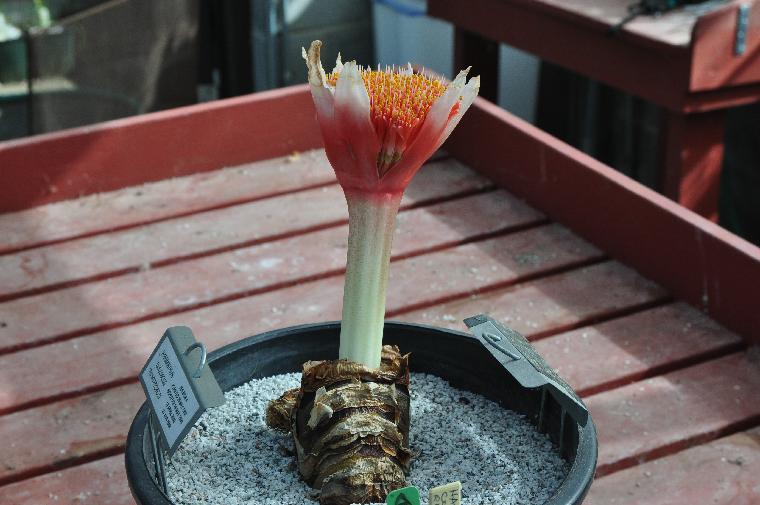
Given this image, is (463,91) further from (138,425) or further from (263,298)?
(263,298)

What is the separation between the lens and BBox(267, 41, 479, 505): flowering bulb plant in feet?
3.15

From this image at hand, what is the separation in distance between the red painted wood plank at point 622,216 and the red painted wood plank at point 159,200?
0.31 meters

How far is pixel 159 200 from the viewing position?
1976 millimetres

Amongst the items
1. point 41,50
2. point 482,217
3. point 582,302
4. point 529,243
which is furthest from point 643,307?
point 41,50

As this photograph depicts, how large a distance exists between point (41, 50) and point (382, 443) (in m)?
2.04

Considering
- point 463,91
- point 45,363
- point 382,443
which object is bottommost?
point 45,363

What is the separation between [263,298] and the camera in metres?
1.68

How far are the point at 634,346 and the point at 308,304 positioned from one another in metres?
0.47

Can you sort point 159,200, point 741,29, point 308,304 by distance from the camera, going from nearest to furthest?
1. point 308,304
2. point 159,200
3. point 741,29

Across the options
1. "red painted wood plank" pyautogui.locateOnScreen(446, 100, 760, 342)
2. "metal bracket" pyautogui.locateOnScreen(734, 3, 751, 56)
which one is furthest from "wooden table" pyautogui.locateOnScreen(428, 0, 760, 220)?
"red painted wood plank" pyautogui.locateOnScreen(446, 100, 760, 342)

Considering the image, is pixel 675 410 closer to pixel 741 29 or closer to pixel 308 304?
pixel 308 304

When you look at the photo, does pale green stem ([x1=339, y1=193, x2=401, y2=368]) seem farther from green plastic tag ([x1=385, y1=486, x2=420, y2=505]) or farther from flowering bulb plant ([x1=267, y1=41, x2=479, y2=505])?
green plastic tag ([x1=385, y1=486, x2=420, y2=505])

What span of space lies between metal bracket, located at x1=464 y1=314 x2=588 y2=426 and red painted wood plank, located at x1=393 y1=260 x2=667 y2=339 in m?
0.52

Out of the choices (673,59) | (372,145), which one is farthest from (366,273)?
(673,59)
